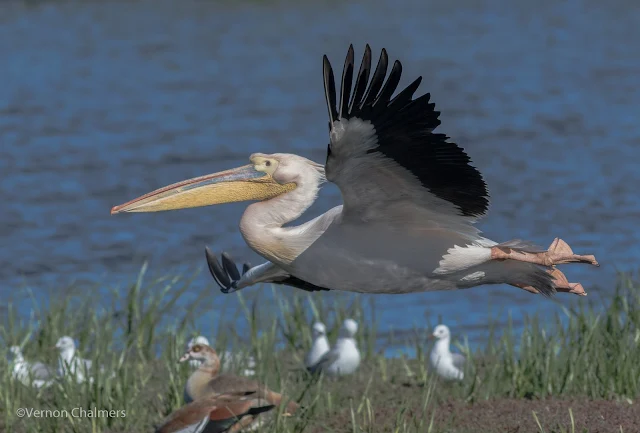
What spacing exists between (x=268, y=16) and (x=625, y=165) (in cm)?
1386

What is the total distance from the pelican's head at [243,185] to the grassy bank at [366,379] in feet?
4.18

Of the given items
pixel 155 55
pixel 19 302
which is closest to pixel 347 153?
pixel 19 302

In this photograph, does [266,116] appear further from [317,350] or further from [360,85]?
[360,85]

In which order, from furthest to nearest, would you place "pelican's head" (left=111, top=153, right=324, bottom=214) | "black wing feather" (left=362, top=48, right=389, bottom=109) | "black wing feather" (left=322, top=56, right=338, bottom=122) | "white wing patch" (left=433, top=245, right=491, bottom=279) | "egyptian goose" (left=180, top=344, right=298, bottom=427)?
"egyptian goose" (left=180, top=344, right=298, bottom=427), "pelican's head" (left=111, top=153, right=324, bottom=214), "white wing patch" (left=433, top=245, right=491, bottom=279), "black wing feather" (left=362, top=48, right=389, bottom=109), "black wing feather" (left=322, top=56, right=338, bottom=122)

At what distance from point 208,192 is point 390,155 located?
1.31m

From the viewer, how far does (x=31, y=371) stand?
8.90m

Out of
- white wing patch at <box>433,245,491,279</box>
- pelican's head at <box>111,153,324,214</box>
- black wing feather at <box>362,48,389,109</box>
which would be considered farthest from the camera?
pelican's head at <box>111,153,324,214</box>

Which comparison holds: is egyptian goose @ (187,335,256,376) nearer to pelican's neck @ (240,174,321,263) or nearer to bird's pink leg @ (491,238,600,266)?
pelican's neck @ (240,174,321,263)

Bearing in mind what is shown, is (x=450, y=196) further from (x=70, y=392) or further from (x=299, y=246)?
(x=70, y=392)

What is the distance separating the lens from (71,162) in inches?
721

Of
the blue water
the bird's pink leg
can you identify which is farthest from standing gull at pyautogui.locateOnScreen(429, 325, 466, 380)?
the bird's pink leg

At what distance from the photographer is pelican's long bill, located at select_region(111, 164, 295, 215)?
22.5ft

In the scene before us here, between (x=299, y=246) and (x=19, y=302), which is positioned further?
(x=19, y=302)

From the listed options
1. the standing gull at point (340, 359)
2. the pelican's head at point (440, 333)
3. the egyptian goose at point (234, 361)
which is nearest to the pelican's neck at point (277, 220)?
the egyptian goose at point (234, 361)
